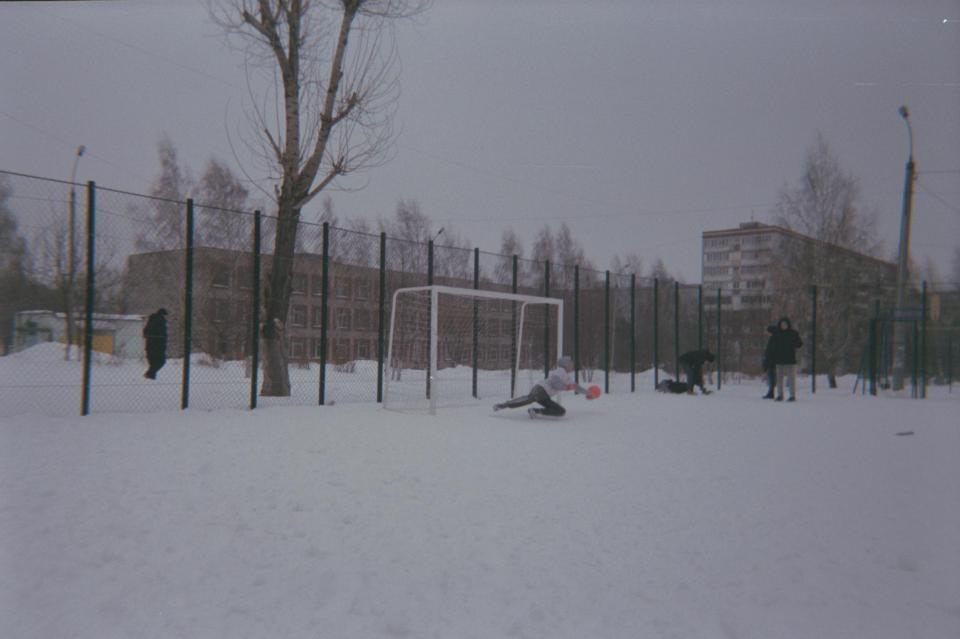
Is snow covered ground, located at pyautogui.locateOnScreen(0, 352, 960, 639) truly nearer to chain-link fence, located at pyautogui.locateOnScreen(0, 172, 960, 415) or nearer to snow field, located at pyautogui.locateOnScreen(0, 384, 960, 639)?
snow field, located at pyautogui.locateOnScreen(0, 384, 960, 639)

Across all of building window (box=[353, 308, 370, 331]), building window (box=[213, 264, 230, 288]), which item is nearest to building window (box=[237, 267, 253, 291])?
building window (box=[213, 264, 230, 288])

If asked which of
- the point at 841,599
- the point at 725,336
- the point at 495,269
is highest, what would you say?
the point at 495,269

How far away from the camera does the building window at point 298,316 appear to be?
34.0 ft

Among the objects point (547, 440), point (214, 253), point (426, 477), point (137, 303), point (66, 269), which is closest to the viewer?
point (426, 477)

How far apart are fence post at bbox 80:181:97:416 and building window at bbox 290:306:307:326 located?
3911 mm

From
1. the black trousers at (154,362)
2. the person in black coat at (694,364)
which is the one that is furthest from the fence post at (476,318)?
the person in black coat at (694,364)

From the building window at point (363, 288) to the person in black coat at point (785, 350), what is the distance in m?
8.02

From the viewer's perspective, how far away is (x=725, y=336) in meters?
19.5

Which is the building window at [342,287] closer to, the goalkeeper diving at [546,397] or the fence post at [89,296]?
the goalkeeper diving at [546,397]

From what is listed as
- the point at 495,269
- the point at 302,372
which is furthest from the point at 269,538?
the point at 495,269

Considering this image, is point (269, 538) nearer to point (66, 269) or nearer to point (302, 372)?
point (66, 269)

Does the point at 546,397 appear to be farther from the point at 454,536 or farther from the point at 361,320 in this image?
the point at 454,536

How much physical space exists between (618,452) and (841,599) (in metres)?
3.18

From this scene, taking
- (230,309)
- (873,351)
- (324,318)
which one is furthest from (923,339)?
(230,309)
